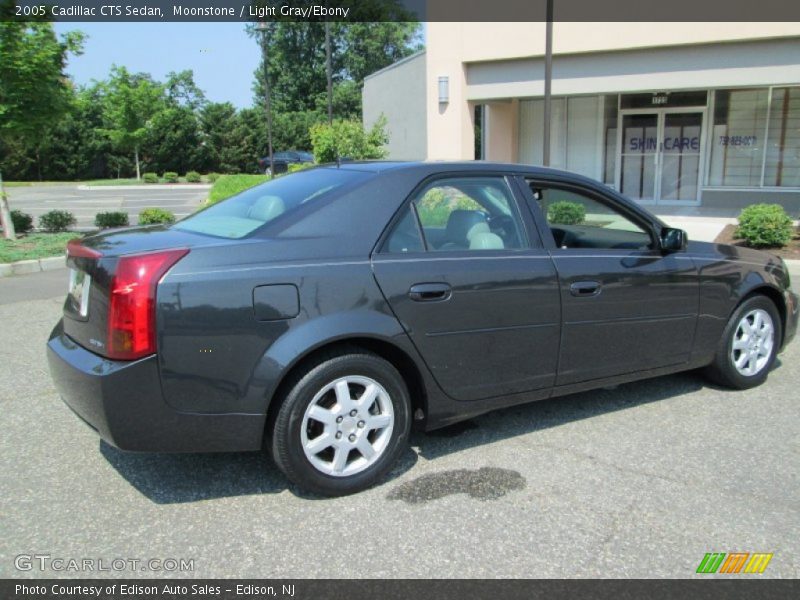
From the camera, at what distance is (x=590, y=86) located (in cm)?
1565

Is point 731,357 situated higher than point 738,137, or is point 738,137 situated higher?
point 738,137

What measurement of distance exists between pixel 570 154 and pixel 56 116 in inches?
512

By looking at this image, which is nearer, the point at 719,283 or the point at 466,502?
the point at 466,502

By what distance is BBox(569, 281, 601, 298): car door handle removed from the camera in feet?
12.9

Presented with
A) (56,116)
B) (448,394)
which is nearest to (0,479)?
(448,394)

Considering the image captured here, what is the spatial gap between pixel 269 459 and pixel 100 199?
28672 millimetres

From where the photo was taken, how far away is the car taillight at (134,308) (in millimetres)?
2926

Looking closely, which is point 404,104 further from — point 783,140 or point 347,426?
point 347,426

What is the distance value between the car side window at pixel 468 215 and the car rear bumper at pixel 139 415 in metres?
1.37

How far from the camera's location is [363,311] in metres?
3.29

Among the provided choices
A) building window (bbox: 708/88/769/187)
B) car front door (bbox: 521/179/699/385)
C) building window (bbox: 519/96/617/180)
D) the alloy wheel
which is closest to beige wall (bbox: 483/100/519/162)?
building window (bbox: 519/96/617/180)

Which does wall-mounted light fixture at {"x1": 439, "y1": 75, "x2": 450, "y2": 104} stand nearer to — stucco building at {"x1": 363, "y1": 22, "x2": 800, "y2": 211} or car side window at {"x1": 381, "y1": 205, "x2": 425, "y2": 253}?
stucco building at {"x1": 363, "y1": 22, "x2": 800, "y2": 211}
